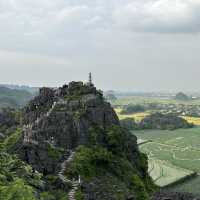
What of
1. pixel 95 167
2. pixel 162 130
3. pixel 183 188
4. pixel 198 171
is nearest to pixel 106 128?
pixel 95 167

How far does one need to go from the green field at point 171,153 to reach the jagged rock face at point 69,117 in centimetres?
1838

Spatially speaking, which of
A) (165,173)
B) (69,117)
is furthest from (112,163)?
(165,173)

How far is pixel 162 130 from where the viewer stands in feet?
522

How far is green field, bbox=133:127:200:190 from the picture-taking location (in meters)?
85.8

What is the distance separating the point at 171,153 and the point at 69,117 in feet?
177

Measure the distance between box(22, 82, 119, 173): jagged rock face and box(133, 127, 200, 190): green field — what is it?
18383mm

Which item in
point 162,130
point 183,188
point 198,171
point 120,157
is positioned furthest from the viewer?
point 162,130

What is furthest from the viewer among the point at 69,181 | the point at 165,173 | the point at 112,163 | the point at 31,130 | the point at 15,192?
the point at 165,173

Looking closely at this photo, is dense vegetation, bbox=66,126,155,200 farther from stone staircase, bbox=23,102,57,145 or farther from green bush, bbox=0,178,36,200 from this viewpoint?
green bush, bbox=0,178,36,200

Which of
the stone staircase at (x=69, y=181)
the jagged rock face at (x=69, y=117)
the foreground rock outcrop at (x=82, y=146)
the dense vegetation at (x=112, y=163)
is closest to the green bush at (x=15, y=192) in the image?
the stone staircase at (x=69, y=181)

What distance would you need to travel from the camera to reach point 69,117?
63469mm

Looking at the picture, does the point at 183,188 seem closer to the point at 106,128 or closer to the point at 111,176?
the point at 106,128

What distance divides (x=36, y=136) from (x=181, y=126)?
109670 mm

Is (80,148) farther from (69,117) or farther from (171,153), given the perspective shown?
(171,153)
